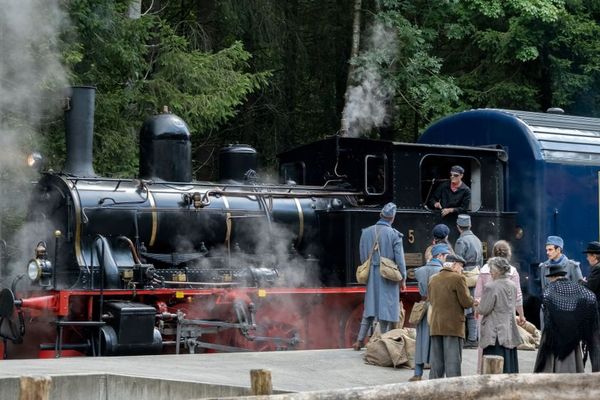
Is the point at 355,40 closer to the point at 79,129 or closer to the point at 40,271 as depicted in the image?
the point at 79,129

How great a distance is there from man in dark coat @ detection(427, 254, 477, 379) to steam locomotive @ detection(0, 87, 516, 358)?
2.94 m

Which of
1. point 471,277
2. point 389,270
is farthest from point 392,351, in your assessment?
point 471,277

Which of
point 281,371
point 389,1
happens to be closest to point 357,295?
point 281,371

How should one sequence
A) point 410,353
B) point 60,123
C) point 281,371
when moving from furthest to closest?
1. point 60,123
2. point 410,353
3. point 281,371

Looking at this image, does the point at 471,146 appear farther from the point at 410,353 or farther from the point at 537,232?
the point at 410,353

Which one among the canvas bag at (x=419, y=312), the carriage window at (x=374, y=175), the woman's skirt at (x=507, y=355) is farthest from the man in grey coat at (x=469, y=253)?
the woman's skirt at (x=507, y=355)

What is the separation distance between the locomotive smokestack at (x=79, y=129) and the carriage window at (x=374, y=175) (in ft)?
11.6

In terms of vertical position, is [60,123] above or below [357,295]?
above

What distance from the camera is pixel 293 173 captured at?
1505 centimetres

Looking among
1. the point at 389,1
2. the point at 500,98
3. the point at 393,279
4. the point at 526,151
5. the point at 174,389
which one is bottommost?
the point at 174,389

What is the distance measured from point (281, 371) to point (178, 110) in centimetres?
819

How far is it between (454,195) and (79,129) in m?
4.75

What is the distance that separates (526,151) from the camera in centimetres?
1453

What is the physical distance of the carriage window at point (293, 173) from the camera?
48.6 feet
